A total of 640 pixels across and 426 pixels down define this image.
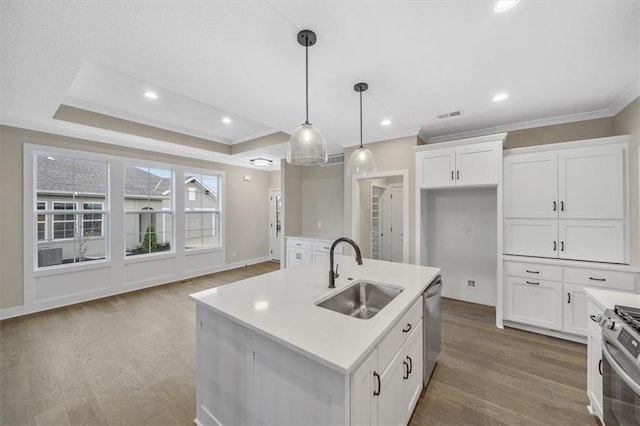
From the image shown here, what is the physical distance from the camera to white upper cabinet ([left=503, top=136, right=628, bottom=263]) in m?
2.63

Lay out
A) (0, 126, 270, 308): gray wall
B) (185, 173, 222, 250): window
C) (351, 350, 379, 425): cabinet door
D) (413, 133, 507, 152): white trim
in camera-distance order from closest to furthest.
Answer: (351, 350, 379, 425): cabinet door, (413, 133, 507, 152): white trim, (0, 126, 270, 308): gray wall, (185, 173, 222, 250): window

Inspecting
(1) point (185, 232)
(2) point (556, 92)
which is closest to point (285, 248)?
(1) point (185, 232)

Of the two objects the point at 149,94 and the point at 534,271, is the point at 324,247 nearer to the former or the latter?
the point at 534,271

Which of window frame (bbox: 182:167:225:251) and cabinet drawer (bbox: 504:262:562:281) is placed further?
window frame (bbox: 182:167:225:251)

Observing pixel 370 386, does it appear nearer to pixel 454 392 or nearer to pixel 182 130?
pixel 454 392

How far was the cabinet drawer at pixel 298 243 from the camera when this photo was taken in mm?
5055

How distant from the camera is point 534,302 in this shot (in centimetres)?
295

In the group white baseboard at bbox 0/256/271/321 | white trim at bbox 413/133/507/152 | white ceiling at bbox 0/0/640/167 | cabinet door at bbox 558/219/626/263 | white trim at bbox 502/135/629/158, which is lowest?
white baseboard at bbox 0/256/271/321

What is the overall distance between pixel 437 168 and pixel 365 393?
123 inches

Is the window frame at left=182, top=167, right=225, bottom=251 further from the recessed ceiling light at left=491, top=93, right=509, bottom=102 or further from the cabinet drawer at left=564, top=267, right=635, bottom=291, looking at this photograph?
the cabinet drawer at left=564, top=267, right=635, bottom=291

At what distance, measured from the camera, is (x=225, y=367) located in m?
1.47

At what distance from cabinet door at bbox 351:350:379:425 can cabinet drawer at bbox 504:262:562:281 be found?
9.26ft

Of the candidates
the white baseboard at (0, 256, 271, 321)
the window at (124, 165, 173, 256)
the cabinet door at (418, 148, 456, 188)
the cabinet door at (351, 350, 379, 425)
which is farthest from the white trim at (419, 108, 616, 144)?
the white baseboard at (0, 256, 271, 321)

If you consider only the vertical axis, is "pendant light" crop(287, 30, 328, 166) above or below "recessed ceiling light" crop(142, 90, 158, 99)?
below
